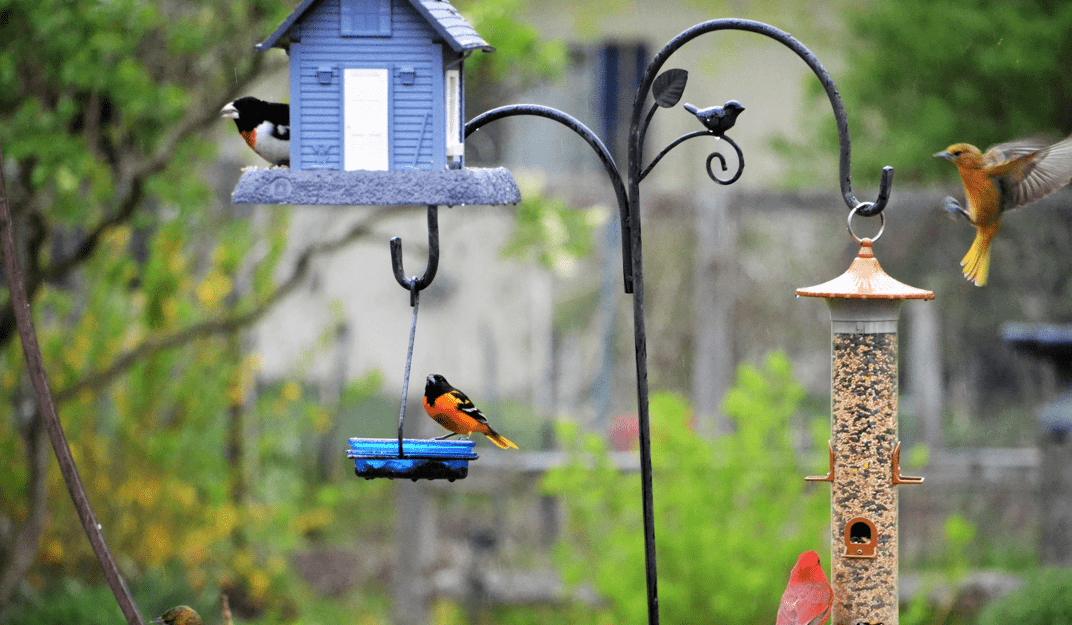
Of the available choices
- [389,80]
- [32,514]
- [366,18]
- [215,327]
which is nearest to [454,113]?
[389,80]

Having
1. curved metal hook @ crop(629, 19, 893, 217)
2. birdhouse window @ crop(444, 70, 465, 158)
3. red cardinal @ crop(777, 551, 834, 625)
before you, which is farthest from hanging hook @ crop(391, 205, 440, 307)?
red cardinal @ crop(777, 551, 834, 625)

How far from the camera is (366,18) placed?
7.50 ft

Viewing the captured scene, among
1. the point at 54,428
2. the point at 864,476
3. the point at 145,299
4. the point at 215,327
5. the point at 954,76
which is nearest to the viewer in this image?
the point at 54,428

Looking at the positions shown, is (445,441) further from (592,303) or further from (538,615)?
(592,303)

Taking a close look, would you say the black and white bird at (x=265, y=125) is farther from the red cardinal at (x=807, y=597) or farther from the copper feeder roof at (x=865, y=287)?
the red cardinal at (x=807, y=597)

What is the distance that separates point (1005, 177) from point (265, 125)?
170 cm

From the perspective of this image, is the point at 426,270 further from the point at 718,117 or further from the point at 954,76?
the point at 954,76

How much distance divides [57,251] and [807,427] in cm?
484

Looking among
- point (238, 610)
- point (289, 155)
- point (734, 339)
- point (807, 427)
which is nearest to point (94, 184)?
point (238, 610)

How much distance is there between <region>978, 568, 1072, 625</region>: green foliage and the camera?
433 cm

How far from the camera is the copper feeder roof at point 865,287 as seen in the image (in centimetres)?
236

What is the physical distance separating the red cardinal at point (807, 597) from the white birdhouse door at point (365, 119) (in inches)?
52.6

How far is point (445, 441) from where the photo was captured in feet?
7.75

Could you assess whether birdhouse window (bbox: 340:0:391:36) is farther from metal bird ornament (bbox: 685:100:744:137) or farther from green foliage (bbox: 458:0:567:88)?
green foliage (bbox: 458:0:567:88)
